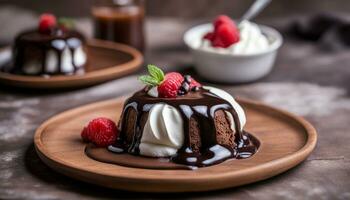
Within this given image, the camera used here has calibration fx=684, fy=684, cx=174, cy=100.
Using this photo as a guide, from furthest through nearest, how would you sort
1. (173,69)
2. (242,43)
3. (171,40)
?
(171,40), (173,69), (242,43)

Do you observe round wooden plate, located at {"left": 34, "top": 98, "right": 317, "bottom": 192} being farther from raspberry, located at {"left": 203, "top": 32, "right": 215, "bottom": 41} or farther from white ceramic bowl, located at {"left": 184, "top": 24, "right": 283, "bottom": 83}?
raspberry, located at {"left": 203, "top": 32, "right": 215, "bottom": 41}

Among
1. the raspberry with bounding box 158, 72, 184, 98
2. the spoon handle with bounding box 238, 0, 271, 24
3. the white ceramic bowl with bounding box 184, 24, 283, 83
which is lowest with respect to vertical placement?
the white ceramic bowl with bounding box 184, 24, 283, 83

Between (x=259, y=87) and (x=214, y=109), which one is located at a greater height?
(x=214, y=109)

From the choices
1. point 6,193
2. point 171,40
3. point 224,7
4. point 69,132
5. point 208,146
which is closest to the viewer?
point 6,193

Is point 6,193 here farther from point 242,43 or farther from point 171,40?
point 171,40

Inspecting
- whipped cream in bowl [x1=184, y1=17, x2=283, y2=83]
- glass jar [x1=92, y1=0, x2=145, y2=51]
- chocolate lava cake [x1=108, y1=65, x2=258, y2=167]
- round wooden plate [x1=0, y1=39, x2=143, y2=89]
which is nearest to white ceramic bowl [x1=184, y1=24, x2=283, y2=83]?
whipped cream in bowl [x1=184, y1=17, x2=283, y2=83]

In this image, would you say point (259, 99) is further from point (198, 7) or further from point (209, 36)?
point (198, 7)

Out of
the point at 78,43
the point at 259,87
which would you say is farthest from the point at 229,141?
the point at 78,43
